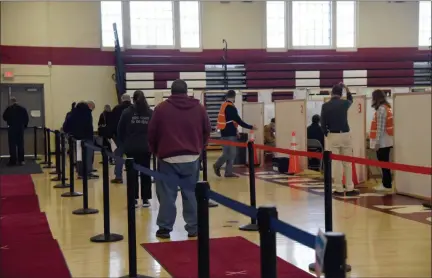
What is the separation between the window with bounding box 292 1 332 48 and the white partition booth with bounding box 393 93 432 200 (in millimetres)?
11527

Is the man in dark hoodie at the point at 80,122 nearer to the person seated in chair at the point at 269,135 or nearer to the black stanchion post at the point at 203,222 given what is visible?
the person seated in chair at the point at 269,135

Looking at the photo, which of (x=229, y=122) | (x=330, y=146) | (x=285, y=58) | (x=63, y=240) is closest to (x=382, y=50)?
(x=285, y=58)

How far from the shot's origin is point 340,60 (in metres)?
20.0

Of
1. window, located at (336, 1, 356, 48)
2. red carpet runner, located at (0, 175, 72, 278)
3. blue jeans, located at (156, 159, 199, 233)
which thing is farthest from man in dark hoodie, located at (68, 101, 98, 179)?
window, located at (336, 1, 356, 48)

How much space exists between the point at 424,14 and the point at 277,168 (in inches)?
460

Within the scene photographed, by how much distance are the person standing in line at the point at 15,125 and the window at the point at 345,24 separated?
35.9ft

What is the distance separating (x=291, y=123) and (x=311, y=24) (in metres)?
9.09

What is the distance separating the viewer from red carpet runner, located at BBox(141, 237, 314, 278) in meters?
4.55

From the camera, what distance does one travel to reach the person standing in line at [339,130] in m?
A: 8.53

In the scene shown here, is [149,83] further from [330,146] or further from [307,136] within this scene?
[330,146]

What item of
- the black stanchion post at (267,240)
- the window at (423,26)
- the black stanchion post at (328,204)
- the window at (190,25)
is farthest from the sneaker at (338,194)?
the window at (423,26)

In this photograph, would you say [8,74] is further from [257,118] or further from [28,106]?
[257,118]

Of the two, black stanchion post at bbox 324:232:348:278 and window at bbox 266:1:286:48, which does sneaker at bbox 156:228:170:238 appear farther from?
window at bbox 266:1:286:48

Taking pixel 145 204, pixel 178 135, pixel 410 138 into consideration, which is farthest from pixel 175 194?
pixel 410 138
